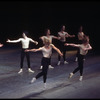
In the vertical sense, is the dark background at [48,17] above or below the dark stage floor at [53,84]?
below

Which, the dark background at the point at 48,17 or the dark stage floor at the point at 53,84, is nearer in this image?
the dark stage floor at the point at 53,84

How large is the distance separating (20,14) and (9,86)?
767 inches

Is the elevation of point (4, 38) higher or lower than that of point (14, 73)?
lower

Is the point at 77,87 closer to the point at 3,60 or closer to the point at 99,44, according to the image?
the point at 3,60

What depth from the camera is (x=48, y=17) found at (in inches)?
1072

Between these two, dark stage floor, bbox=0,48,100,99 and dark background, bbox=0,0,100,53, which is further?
dark background, bbox=0,0,100,53

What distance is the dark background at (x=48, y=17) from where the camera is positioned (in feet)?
83.0

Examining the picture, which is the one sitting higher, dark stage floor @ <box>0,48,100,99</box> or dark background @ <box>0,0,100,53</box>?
dark stage floor @ <box>0,48,100,99</box>

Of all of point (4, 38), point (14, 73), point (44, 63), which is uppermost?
point (44, 63)

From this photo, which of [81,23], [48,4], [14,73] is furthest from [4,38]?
[14,73]

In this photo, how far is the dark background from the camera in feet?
83.0

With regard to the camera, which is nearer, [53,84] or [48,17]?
[53,84]

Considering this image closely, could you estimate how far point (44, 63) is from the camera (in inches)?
386

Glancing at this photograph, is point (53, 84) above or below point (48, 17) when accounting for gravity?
above
